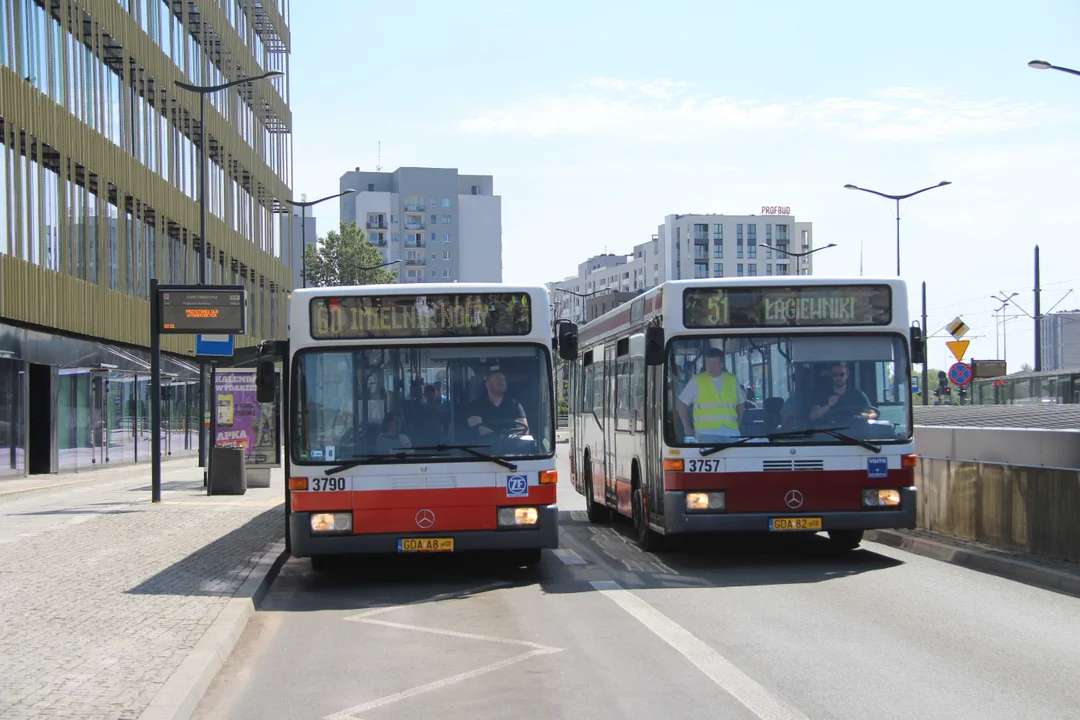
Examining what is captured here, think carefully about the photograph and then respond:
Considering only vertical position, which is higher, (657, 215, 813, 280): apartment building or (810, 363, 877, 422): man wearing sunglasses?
(657, 215, 813, 280): apartment building

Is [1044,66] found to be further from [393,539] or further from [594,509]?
[393,539]

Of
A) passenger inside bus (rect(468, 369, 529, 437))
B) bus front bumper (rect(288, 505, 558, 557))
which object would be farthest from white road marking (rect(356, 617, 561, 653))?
passenger inside bus (rect(468, 369, 529, 437))

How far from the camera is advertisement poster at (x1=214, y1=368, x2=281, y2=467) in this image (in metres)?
29.8

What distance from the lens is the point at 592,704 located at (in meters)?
7.11

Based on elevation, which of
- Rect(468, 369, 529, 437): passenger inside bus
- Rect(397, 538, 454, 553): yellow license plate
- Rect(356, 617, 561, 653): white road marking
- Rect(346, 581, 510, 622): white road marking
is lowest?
Rect(346, 581, 510, 622): white road marking

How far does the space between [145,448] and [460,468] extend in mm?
36904

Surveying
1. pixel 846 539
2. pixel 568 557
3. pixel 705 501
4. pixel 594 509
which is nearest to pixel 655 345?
pixel 705 501

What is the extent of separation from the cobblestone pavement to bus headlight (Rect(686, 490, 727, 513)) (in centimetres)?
265

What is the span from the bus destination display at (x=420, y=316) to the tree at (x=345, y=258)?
95.7 metres

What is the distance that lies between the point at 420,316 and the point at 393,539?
6.79ft

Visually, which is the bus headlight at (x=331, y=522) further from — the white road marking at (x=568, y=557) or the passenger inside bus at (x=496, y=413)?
the white road marking at (x=568, y=557)

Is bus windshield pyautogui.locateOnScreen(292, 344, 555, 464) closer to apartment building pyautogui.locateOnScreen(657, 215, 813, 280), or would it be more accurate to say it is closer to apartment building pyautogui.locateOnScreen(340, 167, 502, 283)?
apartment building pyautogui.locateOnScreen(340, 167, 502, 283)

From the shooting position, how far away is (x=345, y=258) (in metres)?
110

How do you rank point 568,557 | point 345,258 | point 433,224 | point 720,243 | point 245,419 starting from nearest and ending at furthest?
point 568,557, point 245,419, point 345,258, point 433,224, point 720,243
